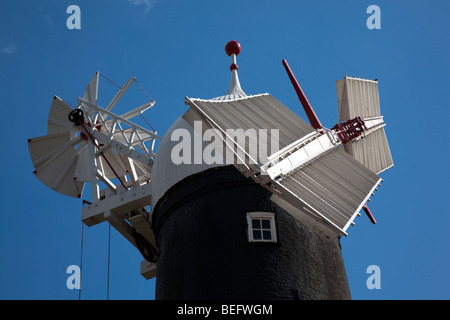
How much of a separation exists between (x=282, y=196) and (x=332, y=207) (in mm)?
1285

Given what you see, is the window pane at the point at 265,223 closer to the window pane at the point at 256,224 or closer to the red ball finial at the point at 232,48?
the window pane at the point at 256,224

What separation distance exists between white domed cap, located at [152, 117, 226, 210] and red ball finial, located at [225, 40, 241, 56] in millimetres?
4495

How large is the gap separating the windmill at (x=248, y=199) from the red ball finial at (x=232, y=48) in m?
2.05

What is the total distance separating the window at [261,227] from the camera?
18641mm

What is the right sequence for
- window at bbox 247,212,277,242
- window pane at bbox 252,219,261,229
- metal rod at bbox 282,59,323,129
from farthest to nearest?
metal rod at bbox 282,59,323,129, window pane at bbox 252,219,261,229, window at bbox 247,212,277,242

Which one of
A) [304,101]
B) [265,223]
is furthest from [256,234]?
[304,101]

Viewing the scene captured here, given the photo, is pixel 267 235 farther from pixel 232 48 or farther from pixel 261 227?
pixel 232 48

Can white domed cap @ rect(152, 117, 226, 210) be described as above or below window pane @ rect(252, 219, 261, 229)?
above

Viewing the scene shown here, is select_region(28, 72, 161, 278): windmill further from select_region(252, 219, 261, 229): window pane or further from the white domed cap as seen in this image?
select_region(252, 219, 261, 229): window pane

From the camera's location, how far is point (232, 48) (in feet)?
82.7

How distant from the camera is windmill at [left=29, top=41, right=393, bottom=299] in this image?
705 inches

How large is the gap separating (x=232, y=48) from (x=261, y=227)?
8267mm

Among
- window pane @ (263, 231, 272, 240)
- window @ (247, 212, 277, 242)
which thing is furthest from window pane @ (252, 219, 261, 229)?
window pane @ (263, 231, 272, 240)
